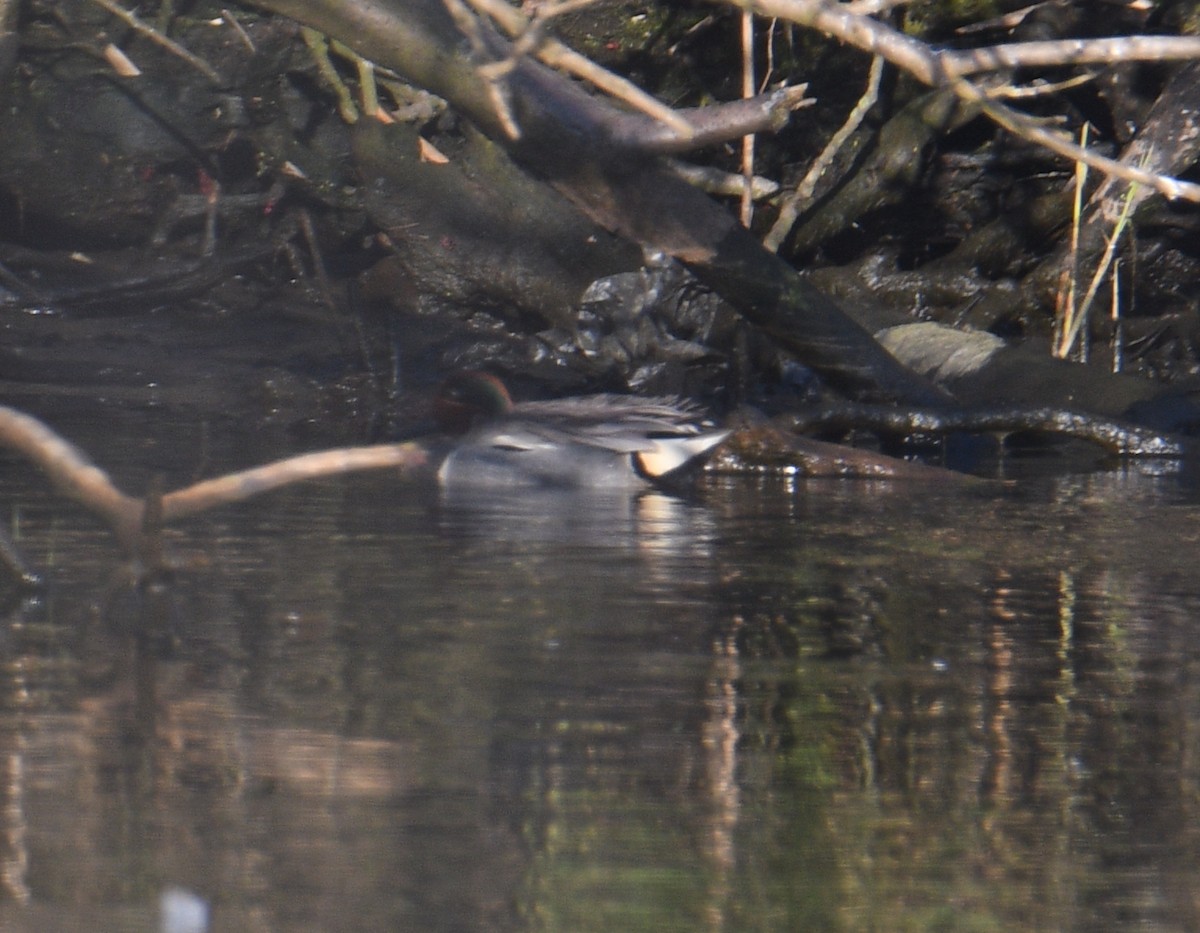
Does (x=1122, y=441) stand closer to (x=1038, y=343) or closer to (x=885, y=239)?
(x=1038, y=343)

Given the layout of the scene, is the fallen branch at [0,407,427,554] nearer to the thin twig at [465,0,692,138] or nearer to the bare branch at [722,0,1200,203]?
the thin twig at [465,0,692,138]

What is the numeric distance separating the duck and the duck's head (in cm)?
42

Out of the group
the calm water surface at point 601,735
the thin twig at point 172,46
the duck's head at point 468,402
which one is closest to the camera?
the calm water surface at point 601,735

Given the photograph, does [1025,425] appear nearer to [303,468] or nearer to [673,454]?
[673,454]

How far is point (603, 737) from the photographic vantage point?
243 centimetres

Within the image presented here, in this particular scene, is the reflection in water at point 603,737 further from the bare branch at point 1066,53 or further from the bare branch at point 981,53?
the bare branch at point 1066,53

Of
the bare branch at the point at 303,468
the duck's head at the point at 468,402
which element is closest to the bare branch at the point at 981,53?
the bare branch at the point at 303,468

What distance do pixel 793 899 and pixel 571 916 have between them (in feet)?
0.82

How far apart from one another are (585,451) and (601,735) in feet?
9.11

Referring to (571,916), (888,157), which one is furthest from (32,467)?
(888,157)

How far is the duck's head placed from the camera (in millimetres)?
5727

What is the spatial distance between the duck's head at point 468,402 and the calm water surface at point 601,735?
1518mm

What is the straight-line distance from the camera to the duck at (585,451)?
5152mm

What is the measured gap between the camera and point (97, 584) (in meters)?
3.38
